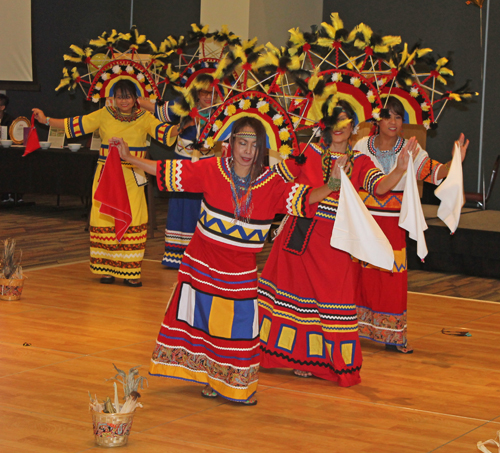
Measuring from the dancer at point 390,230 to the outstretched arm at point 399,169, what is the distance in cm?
60

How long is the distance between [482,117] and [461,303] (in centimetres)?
451

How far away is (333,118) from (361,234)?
1.82ft

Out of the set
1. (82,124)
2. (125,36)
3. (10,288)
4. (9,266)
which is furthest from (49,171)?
(10,288)

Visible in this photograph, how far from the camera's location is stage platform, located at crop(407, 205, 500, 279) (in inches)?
280

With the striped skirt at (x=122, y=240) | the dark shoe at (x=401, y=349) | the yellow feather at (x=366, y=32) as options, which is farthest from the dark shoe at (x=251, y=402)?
the striped skirt at (x=122, y=240)

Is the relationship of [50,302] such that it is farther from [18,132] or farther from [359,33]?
[18,132]

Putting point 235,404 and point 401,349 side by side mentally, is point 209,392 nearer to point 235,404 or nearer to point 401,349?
point 235,404

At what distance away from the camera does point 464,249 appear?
23.7 ft

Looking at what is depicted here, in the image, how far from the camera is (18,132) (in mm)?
10477

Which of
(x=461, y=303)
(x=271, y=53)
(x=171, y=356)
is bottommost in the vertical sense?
(x=461, y=303)

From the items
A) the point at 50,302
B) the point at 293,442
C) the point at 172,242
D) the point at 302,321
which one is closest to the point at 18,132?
the point at 172,242

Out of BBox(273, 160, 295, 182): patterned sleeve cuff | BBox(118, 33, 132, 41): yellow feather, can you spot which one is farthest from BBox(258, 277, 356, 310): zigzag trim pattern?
BBox(118, 33, 132, 41): yellow feather

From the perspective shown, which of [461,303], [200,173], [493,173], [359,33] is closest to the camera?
[200,173]

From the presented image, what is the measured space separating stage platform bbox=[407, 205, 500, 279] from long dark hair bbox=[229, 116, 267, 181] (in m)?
4.25
